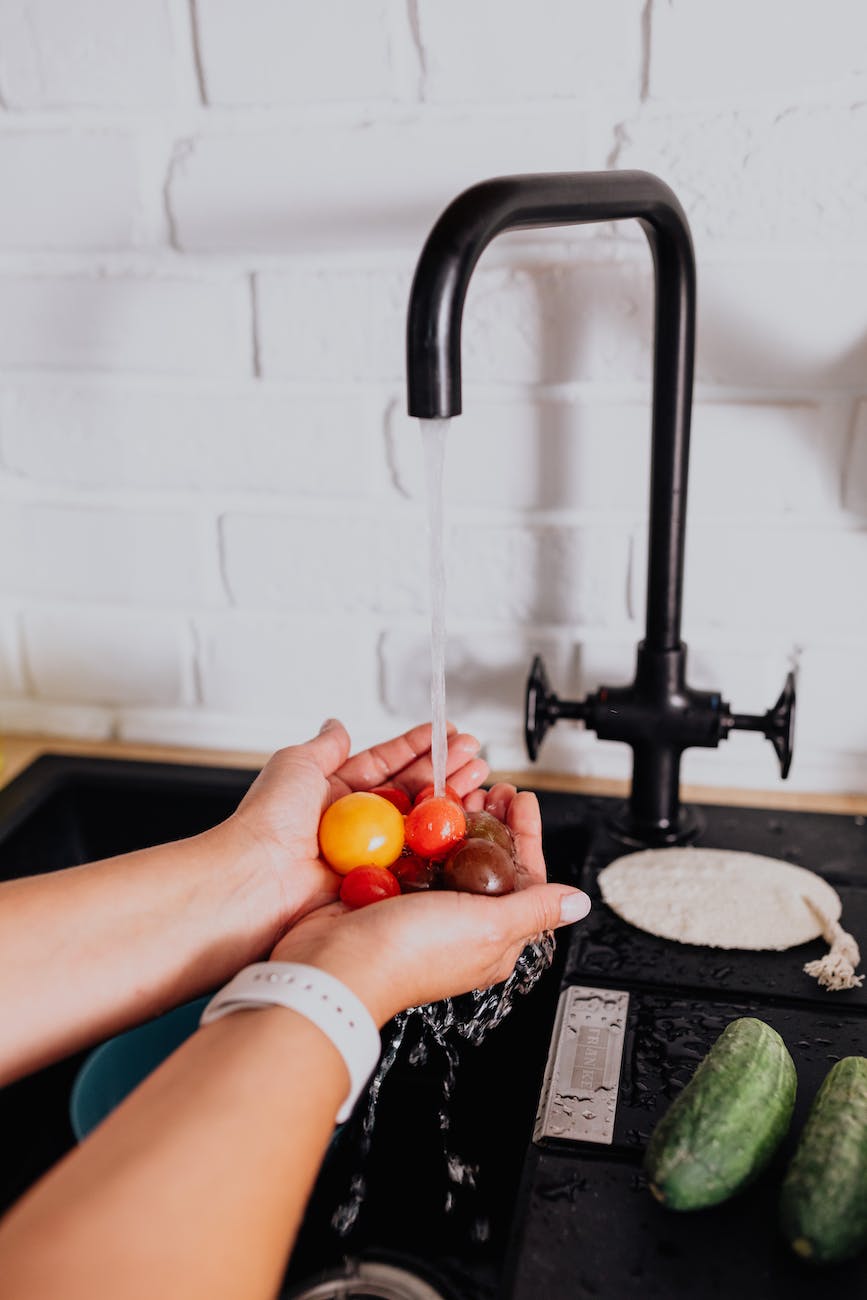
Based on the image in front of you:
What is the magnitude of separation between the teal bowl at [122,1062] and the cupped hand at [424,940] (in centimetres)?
25

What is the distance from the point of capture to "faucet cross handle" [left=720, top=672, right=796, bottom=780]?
3.24 ft

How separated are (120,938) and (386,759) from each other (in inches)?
12.0

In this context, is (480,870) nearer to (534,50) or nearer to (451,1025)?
(451,1025)

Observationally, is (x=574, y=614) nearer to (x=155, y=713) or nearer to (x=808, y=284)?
(x=808, y=284)

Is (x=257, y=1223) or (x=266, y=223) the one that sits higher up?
(x=266, y=223)

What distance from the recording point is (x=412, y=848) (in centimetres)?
91

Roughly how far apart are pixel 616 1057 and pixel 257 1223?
0.32 m

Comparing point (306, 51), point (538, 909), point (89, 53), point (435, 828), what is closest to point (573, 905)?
point (538, 909)

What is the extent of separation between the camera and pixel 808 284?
3.20 feet

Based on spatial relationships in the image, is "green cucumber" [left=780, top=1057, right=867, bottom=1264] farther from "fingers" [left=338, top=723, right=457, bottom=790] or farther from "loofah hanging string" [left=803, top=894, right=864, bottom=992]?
"fingers" [left=338, top=723, right=457, bottom=790]

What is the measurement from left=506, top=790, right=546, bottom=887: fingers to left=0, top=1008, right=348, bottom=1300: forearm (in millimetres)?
283

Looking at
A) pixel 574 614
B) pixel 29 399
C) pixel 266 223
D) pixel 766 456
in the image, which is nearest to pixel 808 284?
pixel 766 456

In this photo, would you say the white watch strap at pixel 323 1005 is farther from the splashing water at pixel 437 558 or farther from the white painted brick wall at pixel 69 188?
the white painted brick wall at pixel 69 188

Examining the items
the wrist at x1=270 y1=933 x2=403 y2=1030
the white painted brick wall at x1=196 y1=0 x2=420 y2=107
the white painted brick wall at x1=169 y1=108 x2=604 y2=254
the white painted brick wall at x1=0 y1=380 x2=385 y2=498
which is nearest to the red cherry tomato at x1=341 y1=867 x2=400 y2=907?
the wrist at x1=270 y1=933 x2=403 y2=1030
